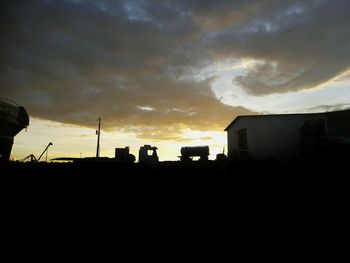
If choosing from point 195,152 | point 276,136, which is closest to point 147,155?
point 195,152

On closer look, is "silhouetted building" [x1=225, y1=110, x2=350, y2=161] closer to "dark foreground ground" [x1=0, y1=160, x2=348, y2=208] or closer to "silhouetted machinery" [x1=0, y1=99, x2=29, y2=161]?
"dark foreground ground" [x1=0, y1=160, x2=348, y2=208]

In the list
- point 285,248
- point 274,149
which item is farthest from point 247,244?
point 274,149

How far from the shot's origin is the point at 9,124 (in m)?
11.4

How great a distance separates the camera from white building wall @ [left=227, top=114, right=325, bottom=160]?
763 inches

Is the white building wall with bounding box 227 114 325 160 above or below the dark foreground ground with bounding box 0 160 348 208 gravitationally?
above

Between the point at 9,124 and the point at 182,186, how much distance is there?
8.49 metres

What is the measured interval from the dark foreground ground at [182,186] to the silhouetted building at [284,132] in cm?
496

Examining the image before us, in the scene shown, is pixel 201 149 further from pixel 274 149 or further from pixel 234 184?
pixel 234 184

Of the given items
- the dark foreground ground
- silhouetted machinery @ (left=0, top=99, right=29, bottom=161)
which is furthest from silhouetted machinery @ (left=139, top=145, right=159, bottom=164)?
silhouetted machinery @ (left=0, top=99, right=29, bottom=161)

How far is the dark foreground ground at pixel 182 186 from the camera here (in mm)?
6902

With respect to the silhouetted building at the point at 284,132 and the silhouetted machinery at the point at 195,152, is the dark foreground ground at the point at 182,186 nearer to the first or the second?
the silhouetted building at the point at 284,132

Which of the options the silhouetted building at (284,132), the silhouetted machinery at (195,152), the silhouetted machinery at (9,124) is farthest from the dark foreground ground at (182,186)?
the silhouetted machinery at (195,152)

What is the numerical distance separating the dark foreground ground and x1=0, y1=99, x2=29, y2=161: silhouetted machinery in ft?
2.57

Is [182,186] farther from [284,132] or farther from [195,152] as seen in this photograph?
[195,152]
